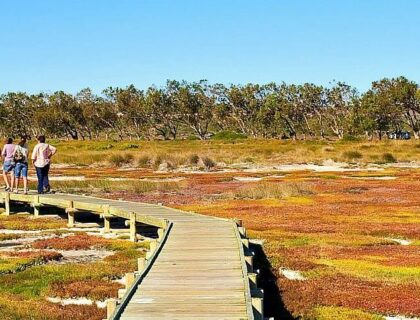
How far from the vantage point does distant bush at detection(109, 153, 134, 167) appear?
3356 inches

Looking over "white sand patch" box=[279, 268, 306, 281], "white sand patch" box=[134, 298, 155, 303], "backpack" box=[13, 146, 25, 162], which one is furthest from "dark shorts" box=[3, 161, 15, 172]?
"white sand patch" box=[134, 298, 155, 303]

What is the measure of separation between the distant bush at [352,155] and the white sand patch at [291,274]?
7096 centimetres

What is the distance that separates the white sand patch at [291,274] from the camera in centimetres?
1855

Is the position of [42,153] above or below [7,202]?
above

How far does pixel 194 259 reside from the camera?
52.9 ft

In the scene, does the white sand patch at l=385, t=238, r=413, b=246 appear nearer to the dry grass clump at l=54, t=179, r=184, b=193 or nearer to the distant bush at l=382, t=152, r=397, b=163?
the dry grass clump at l=54, t=179, r=184, b=193

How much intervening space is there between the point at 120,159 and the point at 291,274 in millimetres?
68362

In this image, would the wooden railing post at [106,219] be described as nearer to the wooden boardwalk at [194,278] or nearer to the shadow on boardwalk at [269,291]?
the wooden boardwalk at [194,278]

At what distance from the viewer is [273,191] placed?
148 feet

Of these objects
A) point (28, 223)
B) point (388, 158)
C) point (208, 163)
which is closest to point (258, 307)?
point (28, 223)

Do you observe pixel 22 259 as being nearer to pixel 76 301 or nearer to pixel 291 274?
pixel 76 301

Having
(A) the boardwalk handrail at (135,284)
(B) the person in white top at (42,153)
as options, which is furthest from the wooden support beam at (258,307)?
(B) the person in white top at (42,153)

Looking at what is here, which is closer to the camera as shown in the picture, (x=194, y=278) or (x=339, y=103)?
(x=194, y=278)

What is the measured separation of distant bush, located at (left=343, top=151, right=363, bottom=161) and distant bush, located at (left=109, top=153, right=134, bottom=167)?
29.8 m
